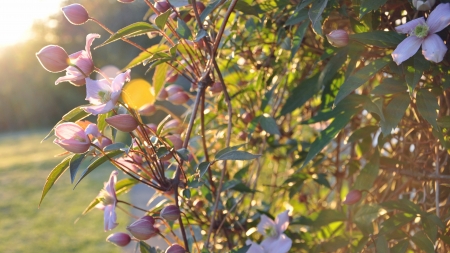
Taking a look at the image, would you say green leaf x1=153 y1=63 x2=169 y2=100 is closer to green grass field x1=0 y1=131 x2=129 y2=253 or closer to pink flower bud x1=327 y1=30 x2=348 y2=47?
pink flower bud x1=327 y1=30 x2=348 y2=47

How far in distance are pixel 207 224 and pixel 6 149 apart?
23.7ft

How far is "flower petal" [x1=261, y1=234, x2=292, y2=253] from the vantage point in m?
0.69

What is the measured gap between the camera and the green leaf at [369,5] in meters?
0.55

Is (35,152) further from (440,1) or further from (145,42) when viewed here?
(440,1)

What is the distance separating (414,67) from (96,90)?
0.36 m

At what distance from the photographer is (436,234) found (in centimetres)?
63

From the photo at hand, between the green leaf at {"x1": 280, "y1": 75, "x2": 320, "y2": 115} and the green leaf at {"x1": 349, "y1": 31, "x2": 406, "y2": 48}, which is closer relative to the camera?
the green leaf at {"x1": 349, "y1": 31, "x2": 406, "y2": 48}

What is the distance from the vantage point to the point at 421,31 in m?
0.54

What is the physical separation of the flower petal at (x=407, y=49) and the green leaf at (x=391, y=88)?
0.05 m

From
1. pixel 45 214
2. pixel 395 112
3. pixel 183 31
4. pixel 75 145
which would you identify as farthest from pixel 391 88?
pixel 45 214

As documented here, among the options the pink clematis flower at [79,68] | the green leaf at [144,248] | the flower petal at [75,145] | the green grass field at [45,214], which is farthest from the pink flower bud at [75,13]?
the green grass field at [45,214]

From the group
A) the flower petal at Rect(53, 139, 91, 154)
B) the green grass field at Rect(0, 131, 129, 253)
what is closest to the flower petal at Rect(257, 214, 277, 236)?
the flower petal at Rect(53, 139, 91, 154)

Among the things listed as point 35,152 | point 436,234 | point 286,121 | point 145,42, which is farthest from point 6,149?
point 436,234

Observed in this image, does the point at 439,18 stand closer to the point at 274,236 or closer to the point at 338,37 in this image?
the point at 338,37
